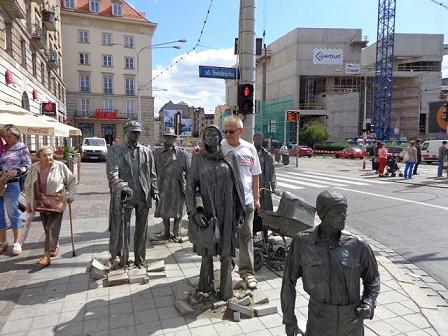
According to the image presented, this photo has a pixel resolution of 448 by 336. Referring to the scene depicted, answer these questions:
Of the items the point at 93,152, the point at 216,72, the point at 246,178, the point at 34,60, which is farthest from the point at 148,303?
the point at 93,152

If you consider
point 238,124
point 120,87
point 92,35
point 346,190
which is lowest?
point 346,190

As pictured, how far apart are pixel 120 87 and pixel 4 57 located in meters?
38.6

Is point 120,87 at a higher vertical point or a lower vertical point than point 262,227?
higher

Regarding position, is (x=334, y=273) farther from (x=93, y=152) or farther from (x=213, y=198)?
(x=93, y=152)

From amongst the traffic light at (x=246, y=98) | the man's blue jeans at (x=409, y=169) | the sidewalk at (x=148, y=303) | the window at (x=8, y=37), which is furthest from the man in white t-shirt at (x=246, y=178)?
the man's blue jeans at (x=409, y=169)

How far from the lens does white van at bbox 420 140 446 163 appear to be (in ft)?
97.1

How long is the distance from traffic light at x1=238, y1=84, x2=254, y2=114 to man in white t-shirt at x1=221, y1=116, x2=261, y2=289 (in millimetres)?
2965

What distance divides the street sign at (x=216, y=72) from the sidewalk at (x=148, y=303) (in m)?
3.81

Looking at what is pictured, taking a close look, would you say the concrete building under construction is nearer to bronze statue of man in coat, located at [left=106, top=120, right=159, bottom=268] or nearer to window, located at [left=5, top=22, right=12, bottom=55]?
window, located at [left=5, top=22, right=12, bottom=55]

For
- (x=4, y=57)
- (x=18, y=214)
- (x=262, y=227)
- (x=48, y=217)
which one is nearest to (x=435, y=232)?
(x=262, y=227)

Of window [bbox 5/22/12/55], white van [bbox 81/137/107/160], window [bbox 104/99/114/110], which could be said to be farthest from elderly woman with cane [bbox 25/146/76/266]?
window [bbox 104/99/114/110]

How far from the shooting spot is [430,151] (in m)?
30.2

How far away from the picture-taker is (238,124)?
4.21 m

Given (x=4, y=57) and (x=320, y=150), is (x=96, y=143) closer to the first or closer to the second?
(x=4, y=57)
